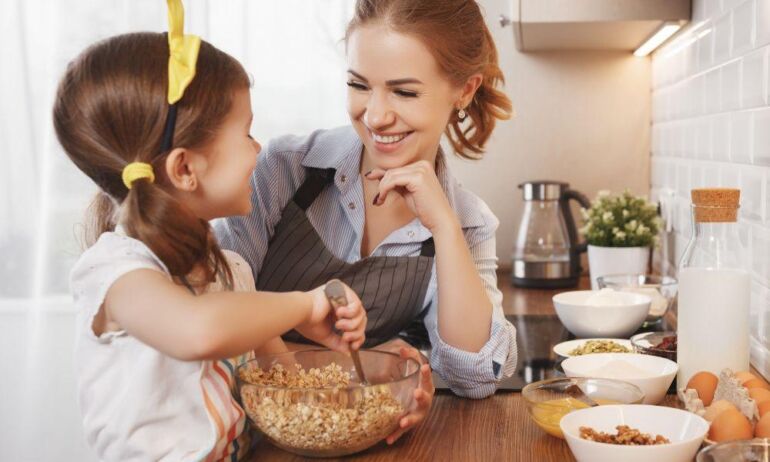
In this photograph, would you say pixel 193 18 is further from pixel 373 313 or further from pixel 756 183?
pixel 756 183

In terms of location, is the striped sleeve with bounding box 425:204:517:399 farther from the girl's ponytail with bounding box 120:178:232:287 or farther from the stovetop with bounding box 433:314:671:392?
the girl's ponytail with bounding box 120:178:232:287

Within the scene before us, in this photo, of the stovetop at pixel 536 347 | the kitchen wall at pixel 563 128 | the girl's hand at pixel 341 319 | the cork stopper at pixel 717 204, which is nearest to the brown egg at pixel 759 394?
the cork stopper at pixel 717 204

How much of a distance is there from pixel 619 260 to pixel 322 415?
1457 millimetres

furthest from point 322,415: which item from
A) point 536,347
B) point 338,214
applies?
point 536,347

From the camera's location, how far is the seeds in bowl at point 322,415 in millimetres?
1060

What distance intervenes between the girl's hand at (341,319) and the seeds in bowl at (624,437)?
30cm

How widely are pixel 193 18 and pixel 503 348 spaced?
5.40 ft

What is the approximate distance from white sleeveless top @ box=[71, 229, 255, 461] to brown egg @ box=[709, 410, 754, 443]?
0.58 metres

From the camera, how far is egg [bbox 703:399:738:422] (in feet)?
3.53

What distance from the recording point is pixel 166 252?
1.03 meters

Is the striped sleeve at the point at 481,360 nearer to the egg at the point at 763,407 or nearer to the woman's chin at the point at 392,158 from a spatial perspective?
the woman's chin at the point at 392,158

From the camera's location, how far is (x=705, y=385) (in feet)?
4.00

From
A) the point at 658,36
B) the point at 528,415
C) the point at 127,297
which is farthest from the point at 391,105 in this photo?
the point at 658,36

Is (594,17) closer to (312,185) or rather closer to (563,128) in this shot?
(563,128)
